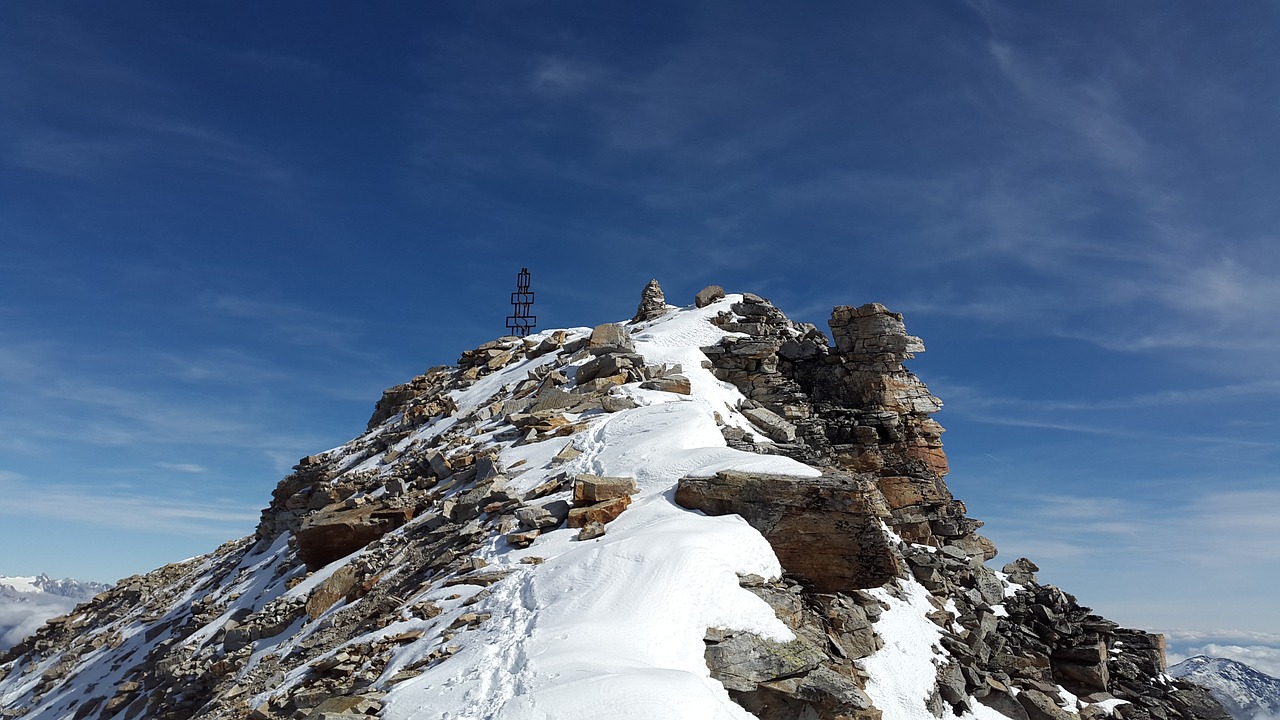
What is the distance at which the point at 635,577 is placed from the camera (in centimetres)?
1223

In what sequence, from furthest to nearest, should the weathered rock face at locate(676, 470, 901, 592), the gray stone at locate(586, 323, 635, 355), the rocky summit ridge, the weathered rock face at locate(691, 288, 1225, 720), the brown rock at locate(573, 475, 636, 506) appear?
1. the gray stone at locate(586, 323, 635, 355)
2. the brown rock at locate(573, 475, 636, 506)
3. the weathered rock face at locate(676, 470, 901, 592)
4. the weathered rock face at locate(691, 288, 1225, 720)
5. the rocky summit ridge

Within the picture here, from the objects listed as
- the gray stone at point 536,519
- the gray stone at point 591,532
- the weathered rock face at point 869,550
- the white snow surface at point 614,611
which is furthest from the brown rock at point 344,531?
the weathered rock face at point 869,550

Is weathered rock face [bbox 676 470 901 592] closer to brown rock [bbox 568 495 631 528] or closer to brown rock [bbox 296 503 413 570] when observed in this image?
brown rock [bbox 568 495 631 528]

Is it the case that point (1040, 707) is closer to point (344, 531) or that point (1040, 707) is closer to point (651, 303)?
point (344, 531)

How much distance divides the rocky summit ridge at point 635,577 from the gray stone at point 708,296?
277 mm

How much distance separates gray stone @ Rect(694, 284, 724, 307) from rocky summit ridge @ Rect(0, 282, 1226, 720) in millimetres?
277

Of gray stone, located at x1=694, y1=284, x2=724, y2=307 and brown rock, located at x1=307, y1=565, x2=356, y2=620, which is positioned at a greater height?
gray stone, located at x1=694, y1=284, x2=724, y2=307

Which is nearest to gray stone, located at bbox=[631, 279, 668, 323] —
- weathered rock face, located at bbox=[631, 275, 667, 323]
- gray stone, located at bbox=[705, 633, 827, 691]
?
weathered rock face, located at bbox=[631, 275, 667, 323]

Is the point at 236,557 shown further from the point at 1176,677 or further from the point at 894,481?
the point at 1176,677

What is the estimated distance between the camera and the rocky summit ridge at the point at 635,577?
1102 centimetres

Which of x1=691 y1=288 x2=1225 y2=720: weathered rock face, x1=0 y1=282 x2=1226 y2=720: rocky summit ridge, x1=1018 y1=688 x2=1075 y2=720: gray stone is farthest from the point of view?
x1=1018 y1=688 x2=1075 y2=720: gray stone

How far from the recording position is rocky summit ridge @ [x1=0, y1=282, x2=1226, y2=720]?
11.0 metres

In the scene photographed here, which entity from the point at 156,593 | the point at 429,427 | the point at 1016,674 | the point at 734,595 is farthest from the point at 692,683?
the point at 156,593

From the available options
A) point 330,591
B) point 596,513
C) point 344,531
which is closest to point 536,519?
point 596,513
